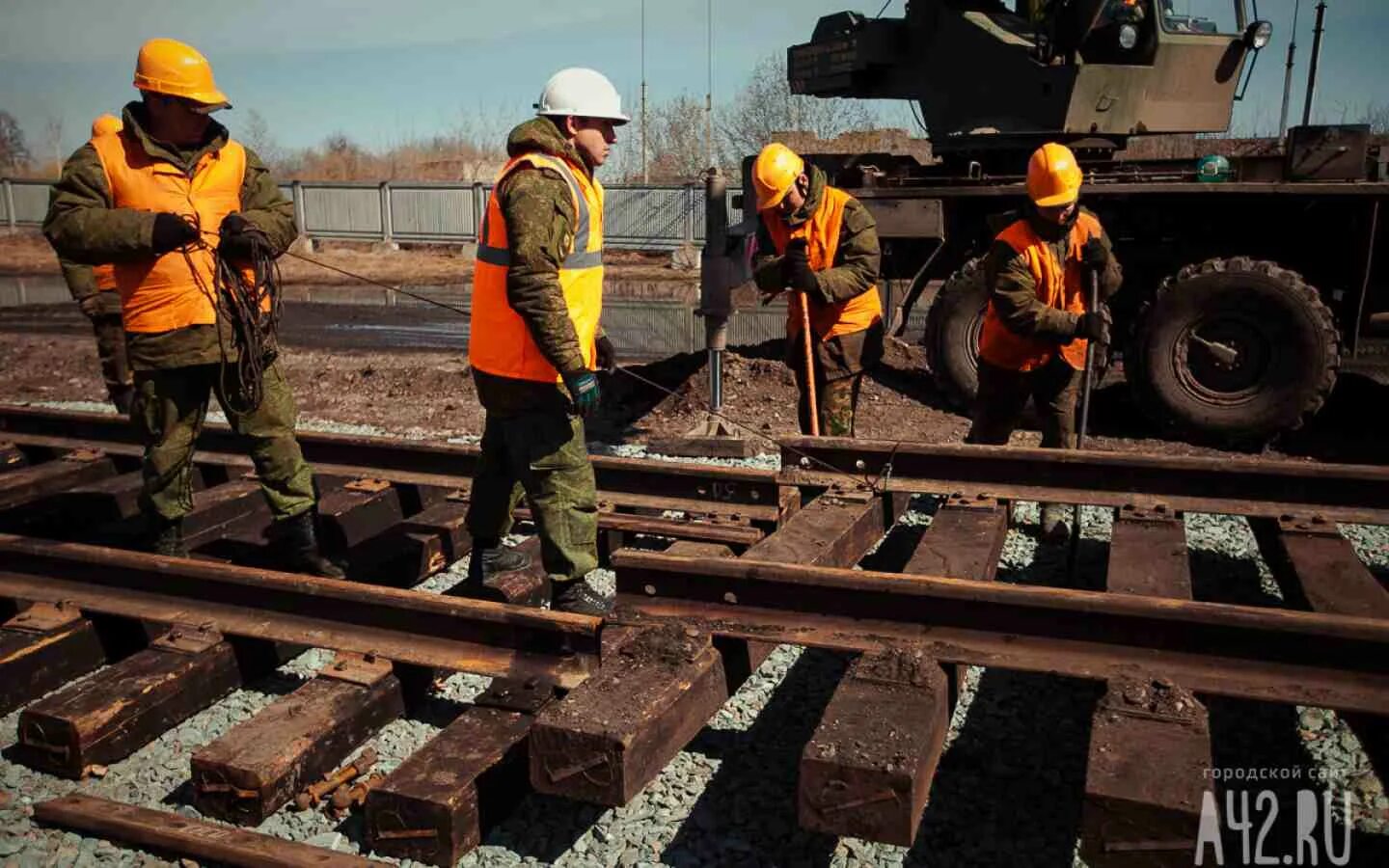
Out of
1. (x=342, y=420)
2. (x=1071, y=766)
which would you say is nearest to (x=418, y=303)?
(x=342, y=420)

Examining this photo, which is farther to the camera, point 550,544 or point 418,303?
point 418,303

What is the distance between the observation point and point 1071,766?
3447mm

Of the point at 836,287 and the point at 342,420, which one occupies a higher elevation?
the point at 836,287

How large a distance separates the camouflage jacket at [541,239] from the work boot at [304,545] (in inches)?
60.4

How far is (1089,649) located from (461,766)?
70.5 inches

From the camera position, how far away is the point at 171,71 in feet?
13.4

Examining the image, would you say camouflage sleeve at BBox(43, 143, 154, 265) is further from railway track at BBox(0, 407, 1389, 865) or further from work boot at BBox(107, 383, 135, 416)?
work boot at BBox(107, 383, 135, 416)

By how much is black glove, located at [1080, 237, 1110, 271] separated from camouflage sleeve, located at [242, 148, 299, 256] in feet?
12.2

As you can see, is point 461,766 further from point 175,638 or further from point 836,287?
point 836,287

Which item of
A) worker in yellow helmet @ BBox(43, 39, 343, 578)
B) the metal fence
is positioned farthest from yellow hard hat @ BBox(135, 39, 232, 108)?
the metal fence

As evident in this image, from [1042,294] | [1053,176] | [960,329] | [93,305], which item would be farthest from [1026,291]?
[93,305]

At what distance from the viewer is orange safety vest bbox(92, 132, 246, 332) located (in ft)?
13.8

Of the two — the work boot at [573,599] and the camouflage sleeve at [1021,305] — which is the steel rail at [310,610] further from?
the camouflage sleeve at [1021,305]

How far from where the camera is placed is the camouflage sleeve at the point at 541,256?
370cm
